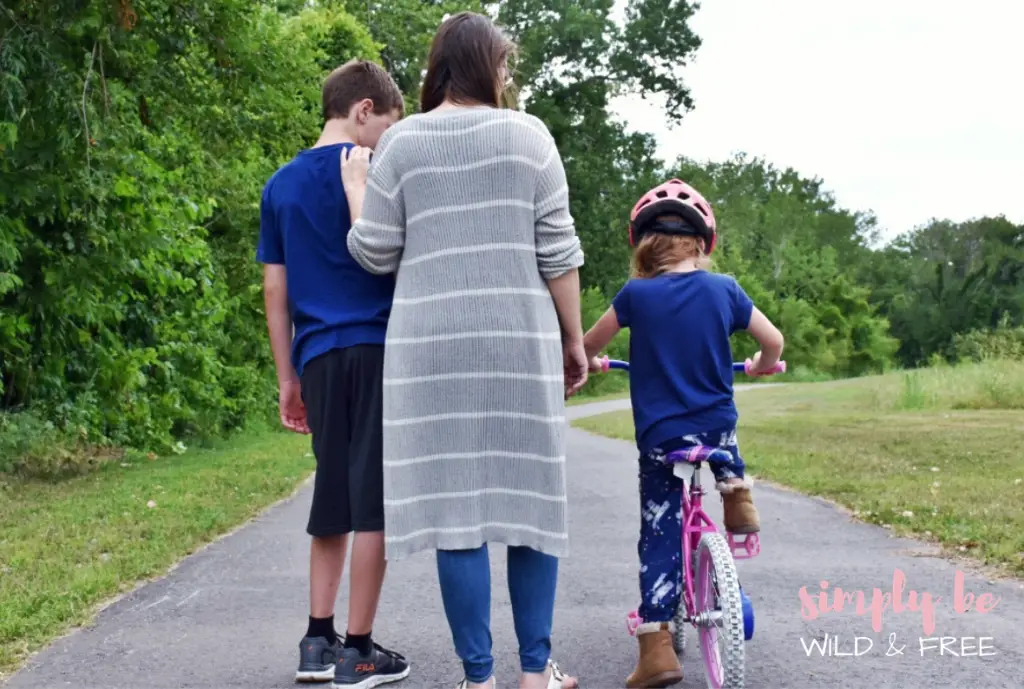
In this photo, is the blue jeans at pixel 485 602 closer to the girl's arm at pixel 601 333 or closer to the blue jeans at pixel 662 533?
the blue jeans at pixel 662 533

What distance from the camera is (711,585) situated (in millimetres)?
3709

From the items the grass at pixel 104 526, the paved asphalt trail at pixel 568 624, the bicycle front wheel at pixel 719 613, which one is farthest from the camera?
the grass at pixel 104 526

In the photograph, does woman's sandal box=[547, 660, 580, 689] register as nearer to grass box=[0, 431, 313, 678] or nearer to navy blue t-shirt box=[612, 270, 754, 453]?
navy blue t-shirt box=[612, 270, 754, 453]

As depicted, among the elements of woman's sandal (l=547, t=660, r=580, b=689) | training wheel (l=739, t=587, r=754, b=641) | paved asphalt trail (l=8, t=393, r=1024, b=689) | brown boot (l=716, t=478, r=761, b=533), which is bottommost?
paved asphalt trail (l=8, t=393, r=1024, b=689)

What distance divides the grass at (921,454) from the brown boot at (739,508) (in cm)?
269

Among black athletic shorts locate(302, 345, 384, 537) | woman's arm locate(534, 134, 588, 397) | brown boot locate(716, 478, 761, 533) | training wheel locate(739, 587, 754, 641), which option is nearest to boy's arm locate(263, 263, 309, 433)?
black athletic shorts locate(302, 345, 384, 537)

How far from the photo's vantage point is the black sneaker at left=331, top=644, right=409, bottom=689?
153 inches

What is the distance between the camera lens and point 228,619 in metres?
5.08

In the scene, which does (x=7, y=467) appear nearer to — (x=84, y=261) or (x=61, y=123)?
(x=84, y=261)

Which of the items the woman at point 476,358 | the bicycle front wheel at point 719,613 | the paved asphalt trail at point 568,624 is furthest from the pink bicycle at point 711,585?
the woman at point 476,358

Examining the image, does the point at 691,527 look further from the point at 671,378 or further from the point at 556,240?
the point at 556,240

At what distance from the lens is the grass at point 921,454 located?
7414 millimetres

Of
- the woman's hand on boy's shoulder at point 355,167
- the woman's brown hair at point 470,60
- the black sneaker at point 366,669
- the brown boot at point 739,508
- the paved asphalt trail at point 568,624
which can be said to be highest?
the woman's brown hair at point 470,60

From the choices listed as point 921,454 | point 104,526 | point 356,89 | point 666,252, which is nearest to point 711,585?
point 666,252
